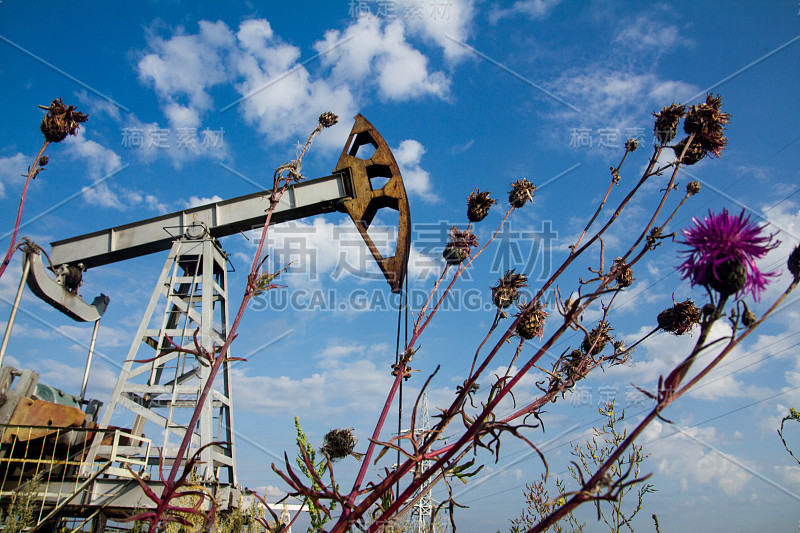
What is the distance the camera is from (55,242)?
11008mm

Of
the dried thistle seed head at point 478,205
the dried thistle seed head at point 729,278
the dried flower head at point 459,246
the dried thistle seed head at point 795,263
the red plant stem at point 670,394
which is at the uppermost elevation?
the dried thistle seed head at point 478,205

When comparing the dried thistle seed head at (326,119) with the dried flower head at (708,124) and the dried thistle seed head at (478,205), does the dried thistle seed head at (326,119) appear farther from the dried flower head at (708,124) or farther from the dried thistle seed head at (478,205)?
the dried flower head at (708,124)

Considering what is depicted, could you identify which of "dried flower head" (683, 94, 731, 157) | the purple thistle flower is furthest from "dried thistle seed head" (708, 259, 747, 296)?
"dried flower head" (683, 94, 731, 157)

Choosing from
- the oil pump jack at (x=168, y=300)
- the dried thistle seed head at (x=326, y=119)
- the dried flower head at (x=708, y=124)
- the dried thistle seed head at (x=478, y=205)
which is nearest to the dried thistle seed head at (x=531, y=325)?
the dried thistle seed head at (x=478, y=205)

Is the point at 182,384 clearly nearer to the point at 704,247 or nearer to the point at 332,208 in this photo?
the point at 332,208

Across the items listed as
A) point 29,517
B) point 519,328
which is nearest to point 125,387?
point 29,517

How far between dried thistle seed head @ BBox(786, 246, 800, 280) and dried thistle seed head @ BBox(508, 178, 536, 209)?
2.84 ft

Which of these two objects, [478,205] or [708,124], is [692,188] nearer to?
[708,124]

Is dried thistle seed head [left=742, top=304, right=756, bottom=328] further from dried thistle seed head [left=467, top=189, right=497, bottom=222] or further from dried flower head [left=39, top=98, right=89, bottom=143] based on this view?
dried flower head [left=39, top=98, right=89, bottom=143]

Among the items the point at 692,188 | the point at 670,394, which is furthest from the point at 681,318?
the point at 670,394

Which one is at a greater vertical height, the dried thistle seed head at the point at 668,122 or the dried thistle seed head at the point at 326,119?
the dried thistle seed head at the point at 326,119

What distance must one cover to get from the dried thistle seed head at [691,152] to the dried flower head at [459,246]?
61 centimetres

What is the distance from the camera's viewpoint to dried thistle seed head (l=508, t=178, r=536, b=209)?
1597 millimetres

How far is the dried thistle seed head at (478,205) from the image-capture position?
4.94ft
